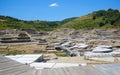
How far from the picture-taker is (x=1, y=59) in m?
10.8

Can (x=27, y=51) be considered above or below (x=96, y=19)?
below

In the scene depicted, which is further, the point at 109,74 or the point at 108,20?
the point at 108,20

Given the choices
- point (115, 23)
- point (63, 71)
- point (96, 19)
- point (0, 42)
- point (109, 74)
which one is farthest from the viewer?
point (96, 19)

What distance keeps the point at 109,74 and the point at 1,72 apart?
13.7ft

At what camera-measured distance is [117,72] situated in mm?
8930

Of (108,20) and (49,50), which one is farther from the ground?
(108,20)

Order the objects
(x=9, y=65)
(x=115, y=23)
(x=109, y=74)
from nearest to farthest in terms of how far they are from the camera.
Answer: (x=109, y=74)
(x=9, y=65)
(x=115, y=23)

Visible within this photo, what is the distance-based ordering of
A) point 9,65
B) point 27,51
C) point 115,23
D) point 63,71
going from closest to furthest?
point 63,71
point 9,65
point 27,51
point 115,23

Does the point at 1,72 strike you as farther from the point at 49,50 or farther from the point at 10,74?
the point at 49,50

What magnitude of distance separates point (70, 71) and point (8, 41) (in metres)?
38.2

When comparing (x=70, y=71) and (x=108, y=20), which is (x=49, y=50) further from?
(x=108, y=20)

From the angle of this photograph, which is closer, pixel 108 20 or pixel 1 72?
pixel 1 72

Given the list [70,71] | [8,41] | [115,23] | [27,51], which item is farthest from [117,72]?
[115,23]

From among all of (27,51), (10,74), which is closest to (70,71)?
(10,74)
